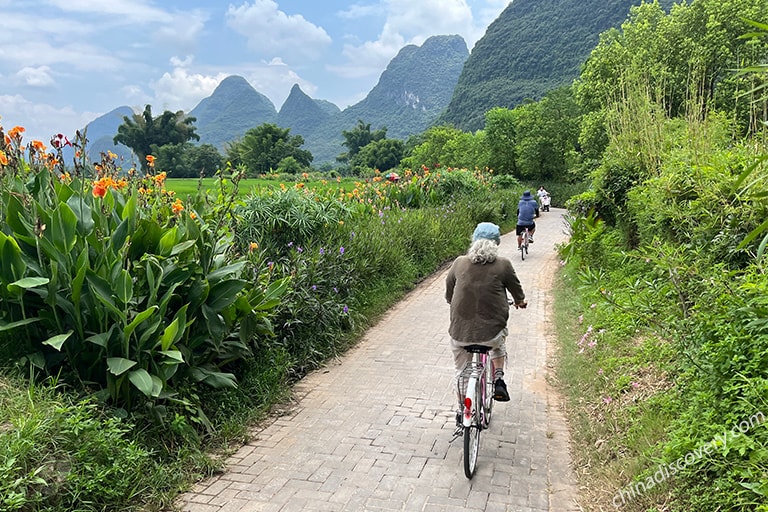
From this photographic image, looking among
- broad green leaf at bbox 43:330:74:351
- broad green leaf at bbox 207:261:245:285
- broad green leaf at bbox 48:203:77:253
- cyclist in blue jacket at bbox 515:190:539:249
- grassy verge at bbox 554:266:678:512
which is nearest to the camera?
broad green leaf at bbox 43:330:74:351

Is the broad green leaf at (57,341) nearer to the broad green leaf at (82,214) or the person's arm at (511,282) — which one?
the broad green leaf at (82,214)

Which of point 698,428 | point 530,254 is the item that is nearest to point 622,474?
point 698,428

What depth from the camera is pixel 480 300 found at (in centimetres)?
397

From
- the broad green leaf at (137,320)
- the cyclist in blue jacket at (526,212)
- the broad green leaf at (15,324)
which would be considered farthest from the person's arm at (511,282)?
the cyclist in blue jacket at (526,212)

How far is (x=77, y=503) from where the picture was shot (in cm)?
291

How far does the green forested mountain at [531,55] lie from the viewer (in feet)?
279

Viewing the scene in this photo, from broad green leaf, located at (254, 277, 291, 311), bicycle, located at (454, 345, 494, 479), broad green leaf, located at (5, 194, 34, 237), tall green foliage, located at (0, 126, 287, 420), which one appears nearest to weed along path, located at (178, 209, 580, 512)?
bicycle, located at (454, 345, 494, 479)

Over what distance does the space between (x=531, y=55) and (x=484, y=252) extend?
98938 millimetres

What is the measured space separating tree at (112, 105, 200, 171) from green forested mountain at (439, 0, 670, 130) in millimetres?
43451

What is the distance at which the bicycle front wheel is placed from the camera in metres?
3.49

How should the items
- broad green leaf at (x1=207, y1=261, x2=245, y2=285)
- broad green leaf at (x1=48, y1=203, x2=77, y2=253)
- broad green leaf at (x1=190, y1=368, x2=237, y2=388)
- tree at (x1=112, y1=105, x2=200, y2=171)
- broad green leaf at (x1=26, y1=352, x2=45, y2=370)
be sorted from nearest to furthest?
broad green leaf at (x1=26, y1=352, x2=45, y2=370) < broad green leaf at (x1=48, y1=203, x2=77, y2=253) < broad green leaf at (x1=190, y1=368, x2=237, y2=388) < broad green leaf at (x1=207, y1=261, x2=245, y2=285) < tree at (x1=112, y1=105, x2=200, y2=171)

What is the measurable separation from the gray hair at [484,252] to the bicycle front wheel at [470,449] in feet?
3.99

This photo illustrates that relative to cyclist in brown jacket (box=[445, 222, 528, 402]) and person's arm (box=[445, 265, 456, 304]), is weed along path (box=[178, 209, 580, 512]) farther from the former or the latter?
person's arm (box=[445, 265, 456, 304])

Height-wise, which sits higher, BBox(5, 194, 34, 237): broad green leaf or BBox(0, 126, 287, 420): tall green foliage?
BBox(5, 194, 34, 237): broad green leaf
